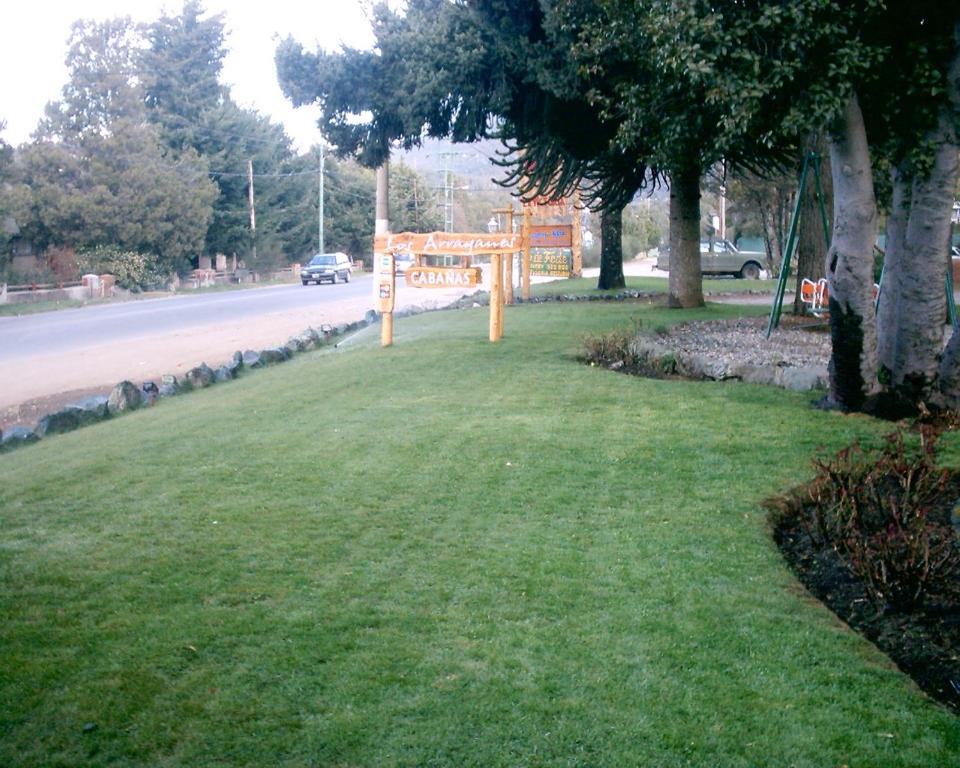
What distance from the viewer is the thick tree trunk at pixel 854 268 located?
9383 mm

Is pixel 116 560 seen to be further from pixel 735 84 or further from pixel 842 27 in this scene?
pixel 842 27

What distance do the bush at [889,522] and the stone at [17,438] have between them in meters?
8.13

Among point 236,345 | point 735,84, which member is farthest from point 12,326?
point 735,84

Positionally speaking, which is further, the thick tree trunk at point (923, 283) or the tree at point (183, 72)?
the tree at point (183, 72)

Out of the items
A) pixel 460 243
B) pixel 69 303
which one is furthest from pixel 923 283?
pixel 69 303

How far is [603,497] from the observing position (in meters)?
7.05

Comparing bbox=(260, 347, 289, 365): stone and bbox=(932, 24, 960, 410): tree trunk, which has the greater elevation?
bbox=(932, 24, 960, 410): tree trunk

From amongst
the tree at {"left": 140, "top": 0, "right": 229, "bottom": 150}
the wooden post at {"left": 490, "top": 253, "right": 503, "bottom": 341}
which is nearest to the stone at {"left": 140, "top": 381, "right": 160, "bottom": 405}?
the wooden post at {"left": 490, "top": 253, "right": 503, "bottom": 341}

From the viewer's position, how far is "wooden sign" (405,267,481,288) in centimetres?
1484

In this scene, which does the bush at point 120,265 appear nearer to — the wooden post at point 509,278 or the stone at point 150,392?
the wooden post at point 509,278

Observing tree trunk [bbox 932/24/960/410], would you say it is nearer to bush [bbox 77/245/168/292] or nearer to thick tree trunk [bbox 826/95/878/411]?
thick tree trunk [bbox 826/95/878/411]

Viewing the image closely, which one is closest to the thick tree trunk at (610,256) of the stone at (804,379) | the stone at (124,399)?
the stone at (124,399)

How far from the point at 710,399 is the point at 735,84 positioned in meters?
2.97

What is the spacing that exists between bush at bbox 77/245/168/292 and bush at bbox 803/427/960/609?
44760 mm
